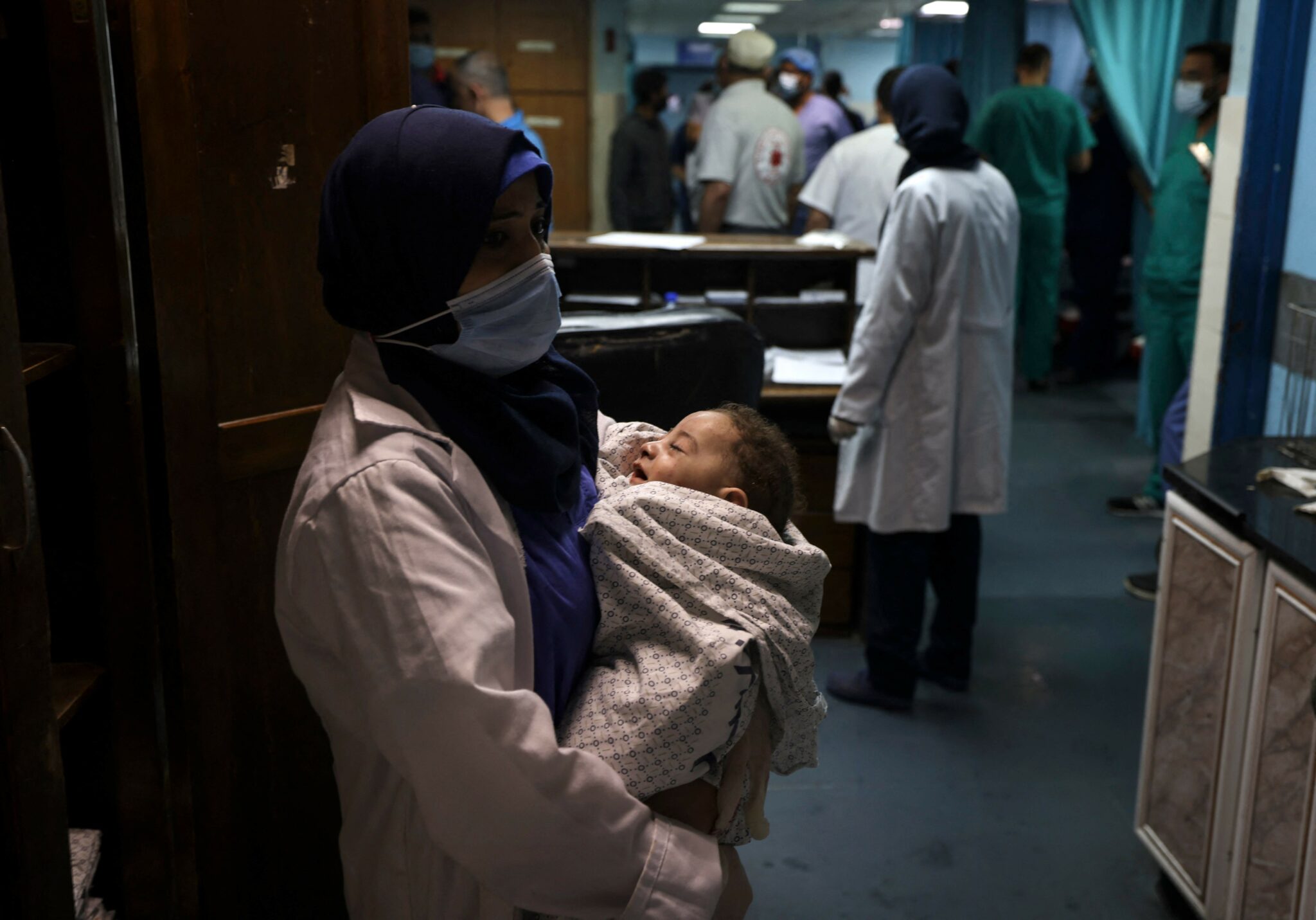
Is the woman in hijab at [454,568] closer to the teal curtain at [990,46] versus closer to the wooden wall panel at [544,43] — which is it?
the wooden wall panel at [544,43]

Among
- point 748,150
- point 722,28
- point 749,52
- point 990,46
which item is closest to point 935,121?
point 748,150

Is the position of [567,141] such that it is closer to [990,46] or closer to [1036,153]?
[990,46]

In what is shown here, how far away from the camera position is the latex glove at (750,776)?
1271mm

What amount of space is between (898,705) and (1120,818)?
2.26 feet

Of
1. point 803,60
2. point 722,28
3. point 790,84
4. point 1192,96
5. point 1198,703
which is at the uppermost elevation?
point 722,28

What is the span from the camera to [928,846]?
2.73 meters

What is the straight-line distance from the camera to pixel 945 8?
9.77 m

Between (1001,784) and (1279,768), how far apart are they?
1.01 m

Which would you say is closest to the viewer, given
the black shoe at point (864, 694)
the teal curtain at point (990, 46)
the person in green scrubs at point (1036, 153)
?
the black shoe at point (864, 694)

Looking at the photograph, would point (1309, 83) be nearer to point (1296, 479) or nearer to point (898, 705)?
point (1296, 479)

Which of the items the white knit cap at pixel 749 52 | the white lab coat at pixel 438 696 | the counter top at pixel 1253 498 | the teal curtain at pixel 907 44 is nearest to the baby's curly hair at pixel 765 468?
the white lab coat at pixel 438 696

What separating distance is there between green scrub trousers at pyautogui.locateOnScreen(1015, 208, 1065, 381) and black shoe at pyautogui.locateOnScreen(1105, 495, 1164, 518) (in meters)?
1.86

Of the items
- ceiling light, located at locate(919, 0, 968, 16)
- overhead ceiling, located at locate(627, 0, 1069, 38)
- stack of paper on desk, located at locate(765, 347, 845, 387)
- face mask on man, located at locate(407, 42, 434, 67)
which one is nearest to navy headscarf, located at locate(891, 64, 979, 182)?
stack of paper on desk, located at locate(765, 347, 845, 387)

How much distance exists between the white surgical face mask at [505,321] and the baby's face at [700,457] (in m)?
0.24
